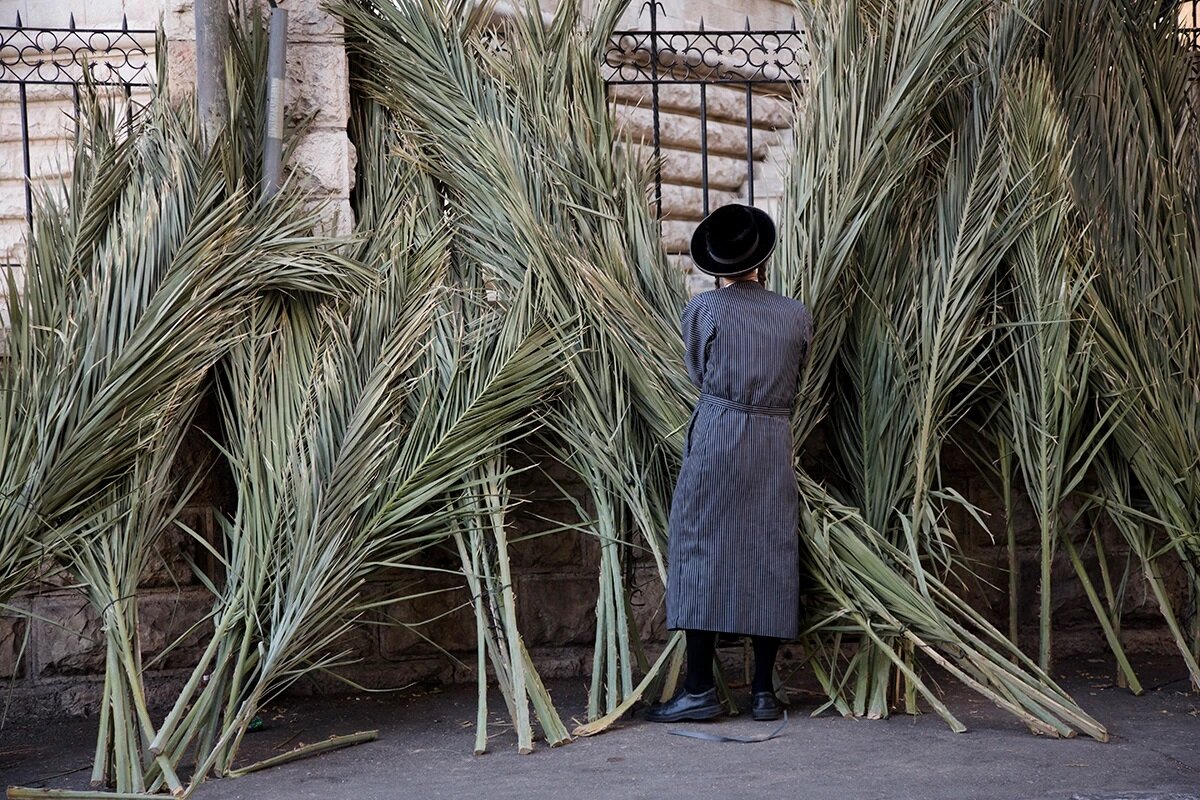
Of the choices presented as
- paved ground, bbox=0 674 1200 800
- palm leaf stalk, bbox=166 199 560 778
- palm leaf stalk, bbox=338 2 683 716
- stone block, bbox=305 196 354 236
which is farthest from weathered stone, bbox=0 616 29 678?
palm leaf stalk, bbox=338 2 683 716

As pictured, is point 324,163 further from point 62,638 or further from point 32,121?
point 32,121

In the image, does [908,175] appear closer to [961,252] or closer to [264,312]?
[961,252]

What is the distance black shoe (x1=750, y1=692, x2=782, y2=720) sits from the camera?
13.3ft

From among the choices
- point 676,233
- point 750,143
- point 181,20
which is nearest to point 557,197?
point 750,143

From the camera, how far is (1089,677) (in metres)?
4.74

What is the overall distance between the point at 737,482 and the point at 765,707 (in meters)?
0.72

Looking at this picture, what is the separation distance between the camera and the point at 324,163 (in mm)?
4535

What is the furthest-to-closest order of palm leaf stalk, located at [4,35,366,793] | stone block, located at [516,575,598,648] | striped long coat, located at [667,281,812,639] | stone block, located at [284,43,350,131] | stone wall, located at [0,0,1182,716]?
stone block, located at [516,575,598,648] → stone block, located at [284,43,350,131] → stone wall, located at [0,0,1182,716] → striped long coat, located at [667,281,812,639] → palm leaf stalk, located at [4,35,366,793]

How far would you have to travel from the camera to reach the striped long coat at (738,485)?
3979 mm

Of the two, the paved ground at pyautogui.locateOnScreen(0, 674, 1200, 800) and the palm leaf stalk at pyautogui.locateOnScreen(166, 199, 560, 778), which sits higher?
the palm leaf stalk at pyautogui.locateOnScreen(166, 199, 560, 778)

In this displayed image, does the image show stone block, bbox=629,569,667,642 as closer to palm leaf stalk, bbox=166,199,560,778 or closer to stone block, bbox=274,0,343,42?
palm leaf stalk, bbox=166,199,560,778

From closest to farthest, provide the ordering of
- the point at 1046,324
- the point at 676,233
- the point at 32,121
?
1. the point at 1046,324
2. the point at 32,121
3. the point at 676,233

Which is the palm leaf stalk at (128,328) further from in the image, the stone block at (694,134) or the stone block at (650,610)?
the stone block at (694,134)

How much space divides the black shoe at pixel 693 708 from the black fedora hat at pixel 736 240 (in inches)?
51.4
